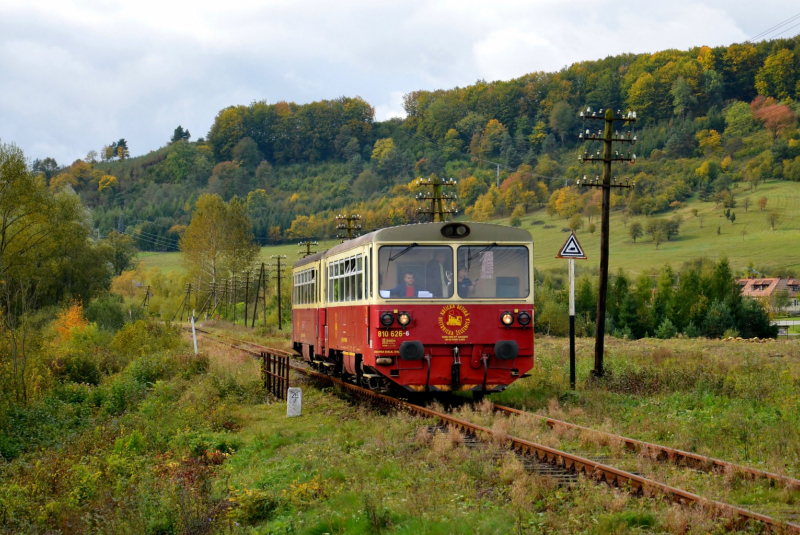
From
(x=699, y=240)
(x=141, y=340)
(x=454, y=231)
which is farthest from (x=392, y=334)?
(x=699, y=240)

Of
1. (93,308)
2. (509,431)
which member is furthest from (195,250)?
(509,431)

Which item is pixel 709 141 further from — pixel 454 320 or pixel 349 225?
pixel 454 320

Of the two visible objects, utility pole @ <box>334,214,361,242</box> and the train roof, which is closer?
the train roof

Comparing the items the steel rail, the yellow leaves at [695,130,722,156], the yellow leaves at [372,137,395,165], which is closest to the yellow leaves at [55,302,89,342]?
the steel rail

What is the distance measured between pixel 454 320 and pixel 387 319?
3.80 feet

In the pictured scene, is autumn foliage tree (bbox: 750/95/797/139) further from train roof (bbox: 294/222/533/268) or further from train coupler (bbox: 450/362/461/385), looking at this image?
train coupler (bbox: 450/362/461/385)

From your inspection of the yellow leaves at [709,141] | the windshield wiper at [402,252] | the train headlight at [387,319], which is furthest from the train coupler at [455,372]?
the yellow leaves at [709,141]

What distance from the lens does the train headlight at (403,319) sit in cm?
1318

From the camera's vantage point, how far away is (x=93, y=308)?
45531 millimetres

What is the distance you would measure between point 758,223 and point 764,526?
114993 millimetres

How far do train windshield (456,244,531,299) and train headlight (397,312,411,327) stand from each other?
99 cm

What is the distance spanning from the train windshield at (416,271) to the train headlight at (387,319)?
0.40 metres

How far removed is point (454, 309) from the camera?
13.4 meters

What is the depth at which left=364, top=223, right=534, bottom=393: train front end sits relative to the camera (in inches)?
522
